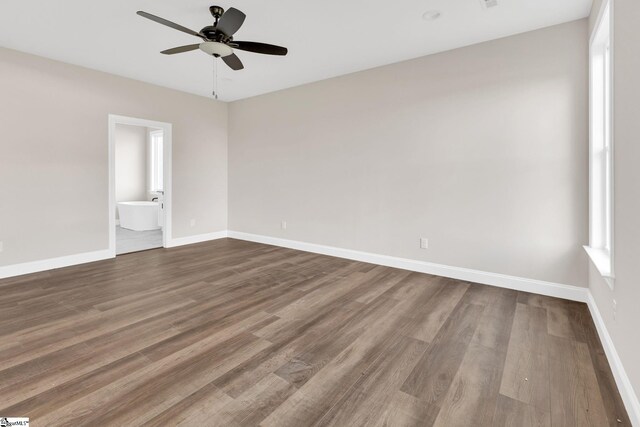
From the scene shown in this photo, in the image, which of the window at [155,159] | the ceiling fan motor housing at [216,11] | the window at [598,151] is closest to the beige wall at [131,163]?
the window at [155,159]

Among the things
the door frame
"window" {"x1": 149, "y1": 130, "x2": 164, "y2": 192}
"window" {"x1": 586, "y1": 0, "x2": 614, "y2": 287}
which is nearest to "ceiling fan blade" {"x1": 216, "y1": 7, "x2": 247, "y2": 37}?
"window" {"x1": 586, "y1": 0, "x2": 614, "y2": 287}

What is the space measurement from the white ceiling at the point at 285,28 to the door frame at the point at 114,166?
2.51 feet

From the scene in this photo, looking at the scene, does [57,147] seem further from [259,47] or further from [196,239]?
[259,47]

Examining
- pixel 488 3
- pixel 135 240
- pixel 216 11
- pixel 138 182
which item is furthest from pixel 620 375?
pixel 138 182

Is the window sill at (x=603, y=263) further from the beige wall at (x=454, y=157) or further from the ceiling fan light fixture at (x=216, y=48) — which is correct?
the ceiling fan light fixture at (x=216, y=48)

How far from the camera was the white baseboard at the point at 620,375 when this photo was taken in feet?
4.86

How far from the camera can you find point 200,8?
2.80m

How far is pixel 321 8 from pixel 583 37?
8.27 ft

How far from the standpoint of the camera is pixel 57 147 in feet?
13.4

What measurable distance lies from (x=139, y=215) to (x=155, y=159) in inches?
70.2

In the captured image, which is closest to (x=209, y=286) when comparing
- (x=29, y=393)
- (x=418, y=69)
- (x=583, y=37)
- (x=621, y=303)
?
(x=29, y=393)

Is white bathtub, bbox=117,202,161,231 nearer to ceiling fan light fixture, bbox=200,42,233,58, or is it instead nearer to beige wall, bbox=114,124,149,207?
beige wall, bbox=114,124,149,207

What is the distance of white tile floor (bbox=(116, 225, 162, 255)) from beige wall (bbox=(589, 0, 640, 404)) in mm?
5805

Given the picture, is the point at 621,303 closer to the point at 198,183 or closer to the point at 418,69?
the point at 418,69
